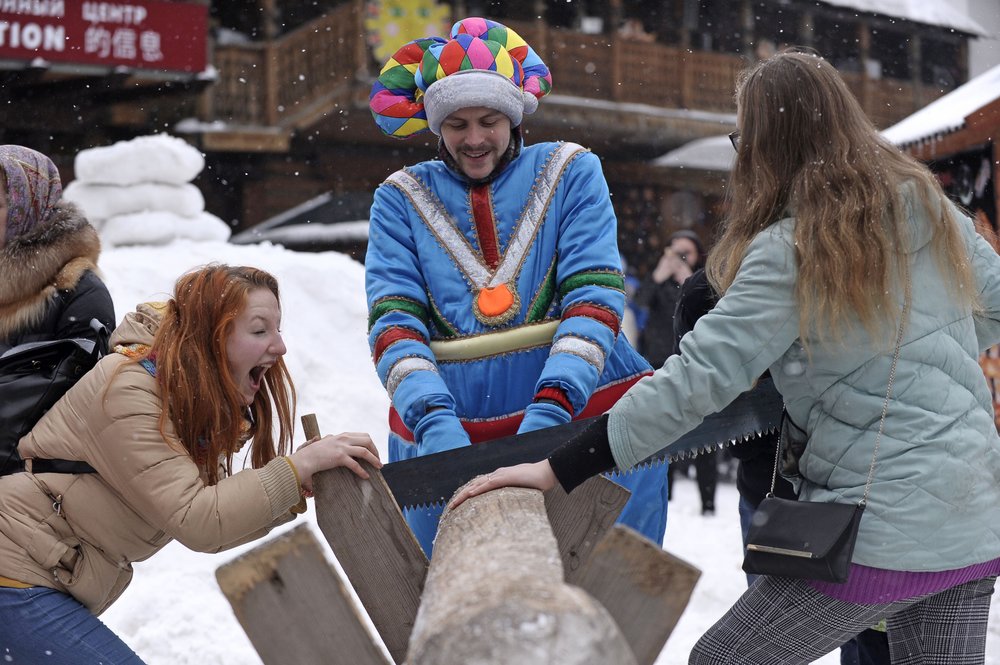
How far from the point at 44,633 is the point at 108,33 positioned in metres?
12.2

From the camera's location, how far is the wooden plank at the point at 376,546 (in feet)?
7.20

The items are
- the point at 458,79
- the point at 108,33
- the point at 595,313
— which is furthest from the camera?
the point at 108,33

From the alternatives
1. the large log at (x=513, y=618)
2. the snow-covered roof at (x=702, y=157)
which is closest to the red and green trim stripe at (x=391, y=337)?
the large log at (x=513, y=618)

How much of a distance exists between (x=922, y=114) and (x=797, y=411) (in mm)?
8682

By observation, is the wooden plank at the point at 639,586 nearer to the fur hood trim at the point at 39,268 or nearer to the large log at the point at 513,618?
the large log at the point at 513,618

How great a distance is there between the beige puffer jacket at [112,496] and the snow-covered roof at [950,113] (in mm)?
7241

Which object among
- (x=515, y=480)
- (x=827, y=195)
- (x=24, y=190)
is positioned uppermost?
(x=827, y=195)

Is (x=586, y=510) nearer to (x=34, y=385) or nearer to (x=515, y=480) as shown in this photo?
(x=515, y=480)

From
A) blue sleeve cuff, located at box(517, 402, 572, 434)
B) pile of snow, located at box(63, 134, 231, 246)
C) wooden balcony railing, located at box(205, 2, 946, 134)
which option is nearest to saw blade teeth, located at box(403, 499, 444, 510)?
blue sleeve cuff, located at box(517, 402, 572, 434)

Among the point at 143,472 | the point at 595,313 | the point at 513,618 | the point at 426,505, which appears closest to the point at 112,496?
the point at 143,472

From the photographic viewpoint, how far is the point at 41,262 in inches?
119

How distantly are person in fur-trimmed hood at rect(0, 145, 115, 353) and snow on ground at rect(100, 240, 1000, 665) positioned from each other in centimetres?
145

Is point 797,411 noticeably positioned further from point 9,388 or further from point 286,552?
point 9,388

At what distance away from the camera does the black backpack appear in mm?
2432
